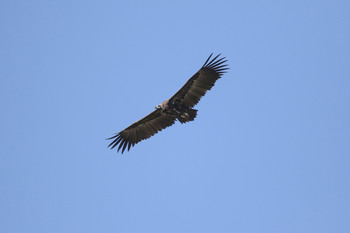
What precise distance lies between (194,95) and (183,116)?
1.05 m

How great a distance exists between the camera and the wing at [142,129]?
20.9 meters

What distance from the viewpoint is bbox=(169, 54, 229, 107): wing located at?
19.2 metres

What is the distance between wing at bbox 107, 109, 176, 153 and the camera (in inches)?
822

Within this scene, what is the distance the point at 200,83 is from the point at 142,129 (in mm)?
3880

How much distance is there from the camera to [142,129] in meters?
21.3

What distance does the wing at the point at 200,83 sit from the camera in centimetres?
1923

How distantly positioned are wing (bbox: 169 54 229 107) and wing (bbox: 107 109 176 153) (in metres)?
1.62

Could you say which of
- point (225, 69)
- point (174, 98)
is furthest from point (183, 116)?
point (225, 69)

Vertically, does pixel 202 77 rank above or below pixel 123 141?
above

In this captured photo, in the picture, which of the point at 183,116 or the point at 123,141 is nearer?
the point at 183,116

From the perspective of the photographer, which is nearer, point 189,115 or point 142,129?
point 189,115

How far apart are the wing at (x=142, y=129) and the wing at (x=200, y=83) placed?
63.9 inches

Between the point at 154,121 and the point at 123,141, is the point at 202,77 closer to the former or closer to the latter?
the point at 154,121

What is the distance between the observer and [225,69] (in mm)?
19281
